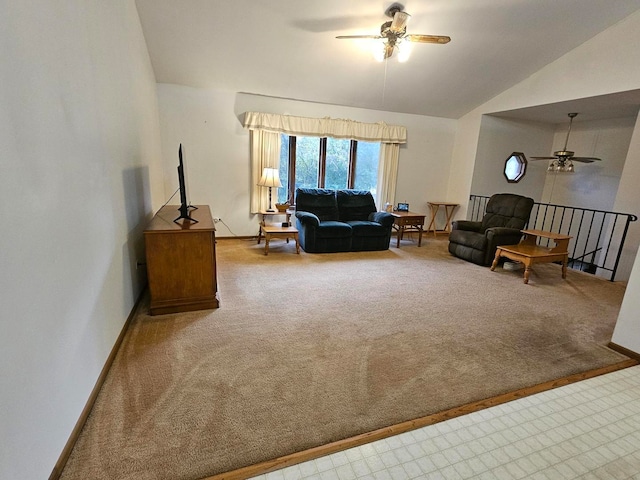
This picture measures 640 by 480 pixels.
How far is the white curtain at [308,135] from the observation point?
16.4 ft

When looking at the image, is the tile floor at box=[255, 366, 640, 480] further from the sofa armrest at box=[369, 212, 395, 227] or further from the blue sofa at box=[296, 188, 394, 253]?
the sofa armrest at box=[369, 212, 395, 227]

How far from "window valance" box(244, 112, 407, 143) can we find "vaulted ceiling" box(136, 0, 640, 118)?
35 cm

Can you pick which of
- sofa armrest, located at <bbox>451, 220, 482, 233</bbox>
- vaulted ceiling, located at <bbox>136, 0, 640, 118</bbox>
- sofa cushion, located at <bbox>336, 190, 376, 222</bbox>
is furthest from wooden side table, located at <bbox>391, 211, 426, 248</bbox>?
vaulted ceiling, located at <bbox>136, 0, 640, 118</bbox>

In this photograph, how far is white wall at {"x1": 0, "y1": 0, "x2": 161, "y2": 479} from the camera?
1.03 meters

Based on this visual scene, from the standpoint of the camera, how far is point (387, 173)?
19.4 ft

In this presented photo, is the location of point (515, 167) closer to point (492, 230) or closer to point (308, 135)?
point (492, 230)

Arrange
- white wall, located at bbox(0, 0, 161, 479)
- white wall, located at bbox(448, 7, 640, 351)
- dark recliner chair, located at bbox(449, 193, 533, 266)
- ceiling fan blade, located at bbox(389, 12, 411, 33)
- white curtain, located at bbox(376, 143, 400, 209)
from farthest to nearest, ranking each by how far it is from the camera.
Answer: white curtain, located at bbox(376, 143, 400, 209) → dark recliner chair, located at bbox(449, 193, 533, 266) → white wall, located at bbox(448, 7, 640, 351) → ceiling fan blade, located at bbox(389, 12, 411, 33) → white wall, located at bbox(0, 0, 161, 479)

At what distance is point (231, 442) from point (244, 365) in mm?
581

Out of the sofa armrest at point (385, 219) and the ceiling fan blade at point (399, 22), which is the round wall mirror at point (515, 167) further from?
the ceiling fan blade at point (399, 22)

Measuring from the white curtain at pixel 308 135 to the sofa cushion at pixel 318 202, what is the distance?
2.07ft

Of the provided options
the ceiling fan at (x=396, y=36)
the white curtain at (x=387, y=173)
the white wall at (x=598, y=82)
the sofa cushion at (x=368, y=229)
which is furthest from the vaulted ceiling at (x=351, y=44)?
the sofa cushion at (x=368, y=229)

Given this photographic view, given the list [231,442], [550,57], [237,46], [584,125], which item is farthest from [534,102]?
[231,442]

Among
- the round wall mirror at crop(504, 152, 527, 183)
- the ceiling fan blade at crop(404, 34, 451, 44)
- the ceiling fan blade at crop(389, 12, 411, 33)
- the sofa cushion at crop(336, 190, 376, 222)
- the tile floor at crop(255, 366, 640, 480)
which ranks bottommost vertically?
the tile floor at crop(255, 366, 640, 480)

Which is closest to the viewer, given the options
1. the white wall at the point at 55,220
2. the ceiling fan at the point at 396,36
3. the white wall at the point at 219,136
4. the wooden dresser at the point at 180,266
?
the white wall at the point at 55,220
